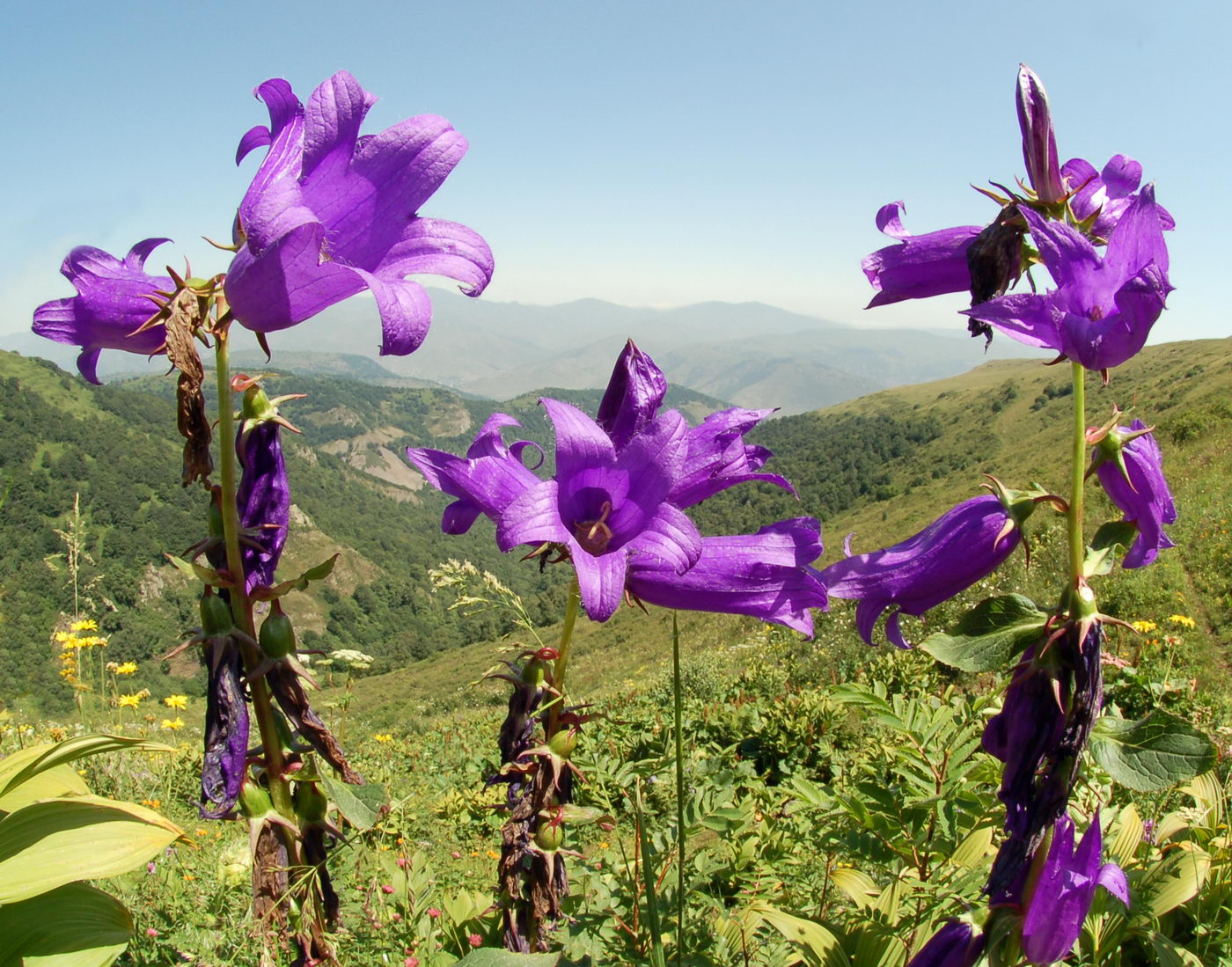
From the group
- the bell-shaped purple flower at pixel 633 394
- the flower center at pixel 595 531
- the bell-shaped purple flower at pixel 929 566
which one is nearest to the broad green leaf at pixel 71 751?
the flower center at pixel 595 531

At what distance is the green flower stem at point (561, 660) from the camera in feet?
5.16

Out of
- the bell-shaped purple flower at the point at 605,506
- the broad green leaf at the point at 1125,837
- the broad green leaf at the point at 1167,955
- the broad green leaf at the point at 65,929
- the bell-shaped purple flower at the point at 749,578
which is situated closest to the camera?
the bell-shaped purple flower at the point at 605,506

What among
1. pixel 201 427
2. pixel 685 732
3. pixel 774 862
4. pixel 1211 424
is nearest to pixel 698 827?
pixel 774 862

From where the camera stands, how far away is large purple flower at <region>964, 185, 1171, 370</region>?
1396 mm

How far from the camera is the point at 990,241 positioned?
1.57 meters

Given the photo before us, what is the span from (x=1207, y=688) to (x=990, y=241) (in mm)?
7989

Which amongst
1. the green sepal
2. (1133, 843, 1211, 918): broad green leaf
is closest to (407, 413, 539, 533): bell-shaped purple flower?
the green sepal

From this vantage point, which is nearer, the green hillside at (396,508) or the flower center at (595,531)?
the flower center at (595,531)

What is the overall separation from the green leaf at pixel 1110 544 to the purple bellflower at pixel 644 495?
22.7 inches

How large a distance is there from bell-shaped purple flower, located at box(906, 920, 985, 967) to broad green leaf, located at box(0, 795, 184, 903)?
1.77 meters

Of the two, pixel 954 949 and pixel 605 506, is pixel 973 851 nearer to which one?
pixel 954 949

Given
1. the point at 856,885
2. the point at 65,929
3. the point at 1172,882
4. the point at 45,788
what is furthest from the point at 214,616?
the point at 1172,882

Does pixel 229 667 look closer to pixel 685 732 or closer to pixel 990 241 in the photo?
pixel 990 241

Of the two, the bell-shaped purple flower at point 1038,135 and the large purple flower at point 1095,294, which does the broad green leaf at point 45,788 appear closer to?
the large purple flower at point 1095,294
